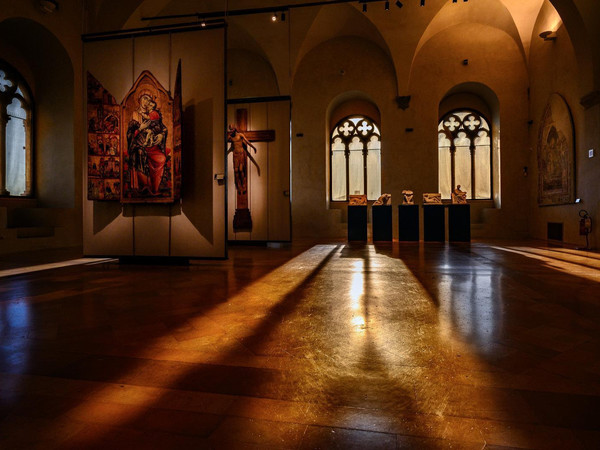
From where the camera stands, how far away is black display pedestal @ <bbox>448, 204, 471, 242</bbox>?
9328 mm

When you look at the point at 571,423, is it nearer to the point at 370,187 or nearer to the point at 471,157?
the point at 370,187

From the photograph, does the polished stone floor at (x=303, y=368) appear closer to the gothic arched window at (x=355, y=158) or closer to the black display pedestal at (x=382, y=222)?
the black display pedestal at (x=382, y=222)

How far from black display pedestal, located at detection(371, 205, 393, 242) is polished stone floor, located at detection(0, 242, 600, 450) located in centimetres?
638

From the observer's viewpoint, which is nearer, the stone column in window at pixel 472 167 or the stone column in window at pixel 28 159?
the stone column in window at pixel 28 159

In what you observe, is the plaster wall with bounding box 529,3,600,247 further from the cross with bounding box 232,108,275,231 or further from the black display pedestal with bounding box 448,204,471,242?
the cross with bounding box 232,108,275,231

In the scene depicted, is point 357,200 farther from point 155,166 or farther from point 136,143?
point 136,143

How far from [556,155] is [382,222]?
5226mm

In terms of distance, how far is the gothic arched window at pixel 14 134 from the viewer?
8.94 m

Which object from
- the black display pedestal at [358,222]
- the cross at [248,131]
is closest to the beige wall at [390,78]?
the black display pedestal at [358,222]

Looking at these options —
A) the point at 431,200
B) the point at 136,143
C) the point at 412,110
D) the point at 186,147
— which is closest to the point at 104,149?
the point at 136,143

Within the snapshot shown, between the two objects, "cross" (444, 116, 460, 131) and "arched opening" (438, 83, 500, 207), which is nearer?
"arched opening" (438, 83, 500, 207)

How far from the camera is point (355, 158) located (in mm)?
13758

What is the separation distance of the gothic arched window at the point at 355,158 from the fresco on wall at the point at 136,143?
8.92 meters

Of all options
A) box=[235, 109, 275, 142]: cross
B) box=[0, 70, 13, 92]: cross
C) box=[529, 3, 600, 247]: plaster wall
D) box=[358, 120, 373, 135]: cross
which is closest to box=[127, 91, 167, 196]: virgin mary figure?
box=[235, 109, 275, 142]: cross
